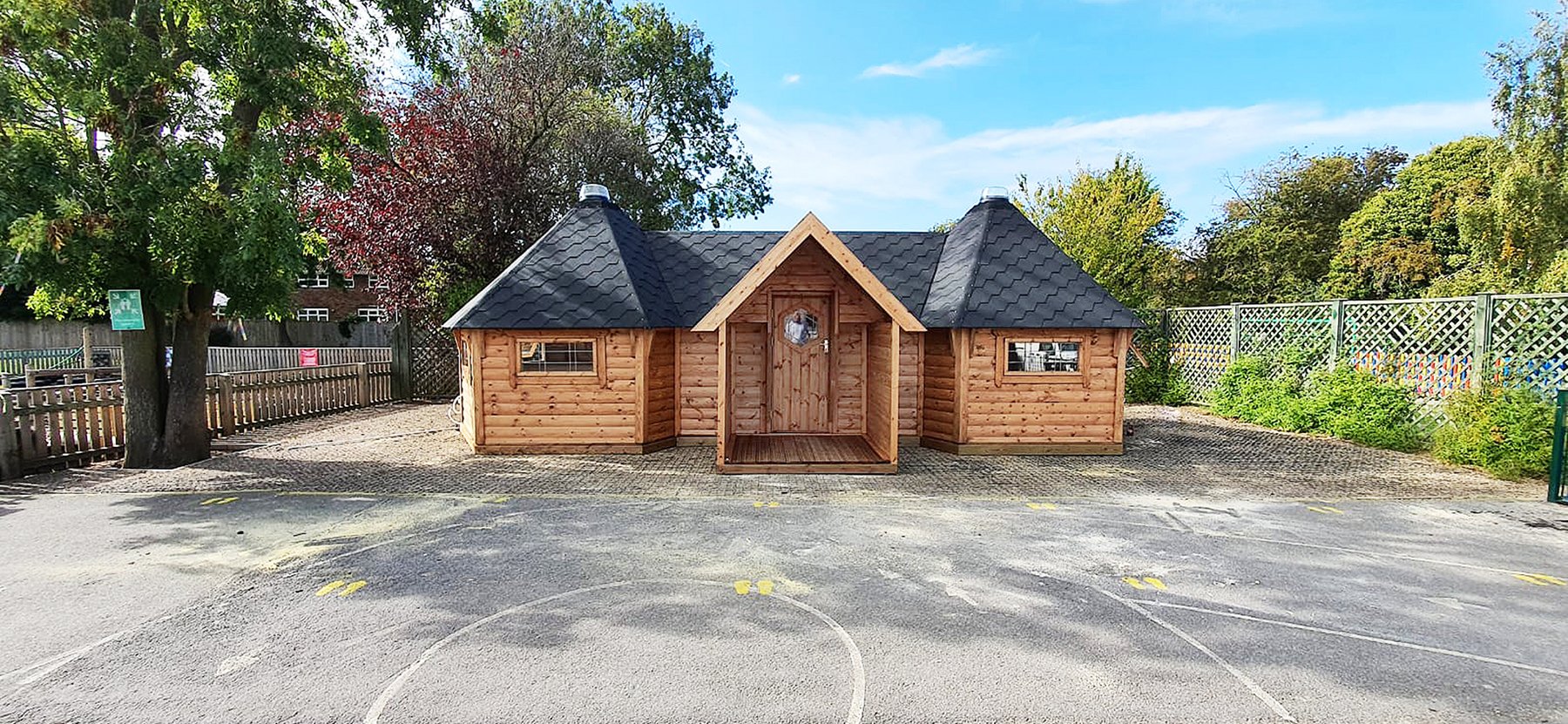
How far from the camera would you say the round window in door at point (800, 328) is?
10039 millimetres

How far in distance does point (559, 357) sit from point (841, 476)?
4.28 metres

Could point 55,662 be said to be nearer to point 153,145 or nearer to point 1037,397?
point 153,145

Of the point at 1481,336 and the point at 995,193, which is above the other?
the point at 995,193

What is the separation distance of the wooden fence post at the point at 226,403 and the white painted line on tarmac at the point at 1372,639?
41.0ft

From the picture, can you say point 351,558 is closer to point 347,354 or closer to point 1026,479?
point 1026,479

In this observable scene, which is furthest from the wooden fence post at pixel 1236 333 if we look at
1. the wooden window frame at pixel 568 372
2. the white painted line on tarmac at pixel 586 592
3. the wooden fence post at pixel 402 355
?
the wooden fence post at pixel 402 355

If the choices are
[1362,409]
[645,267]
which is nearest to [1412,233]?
[1362,409]

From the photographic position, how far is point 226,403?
10.5 m

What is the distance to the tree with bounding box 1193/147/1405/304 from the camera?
27.0 meters

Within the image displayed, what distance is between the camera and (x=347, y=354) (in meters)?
17.9

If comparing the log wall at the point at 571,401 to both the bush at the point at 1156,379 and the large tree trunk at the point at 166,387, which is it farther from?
the bush at the point at 1156,379

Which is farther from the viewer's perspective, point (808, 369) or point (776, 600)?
point (808, 369)

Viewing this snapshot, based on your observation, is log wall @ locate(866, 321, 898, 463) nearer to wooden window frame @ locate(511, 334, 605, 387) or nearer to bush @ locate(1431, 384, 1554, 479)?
wooden window frame @ locate(511, 334, 605, 387)

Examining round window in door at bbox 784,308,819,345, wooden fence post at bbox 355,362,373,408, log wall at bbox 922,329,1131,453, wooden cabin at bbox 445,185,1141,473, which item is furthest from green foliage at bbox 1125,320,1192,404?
wooden fence post at bbox 355,362,373,408
